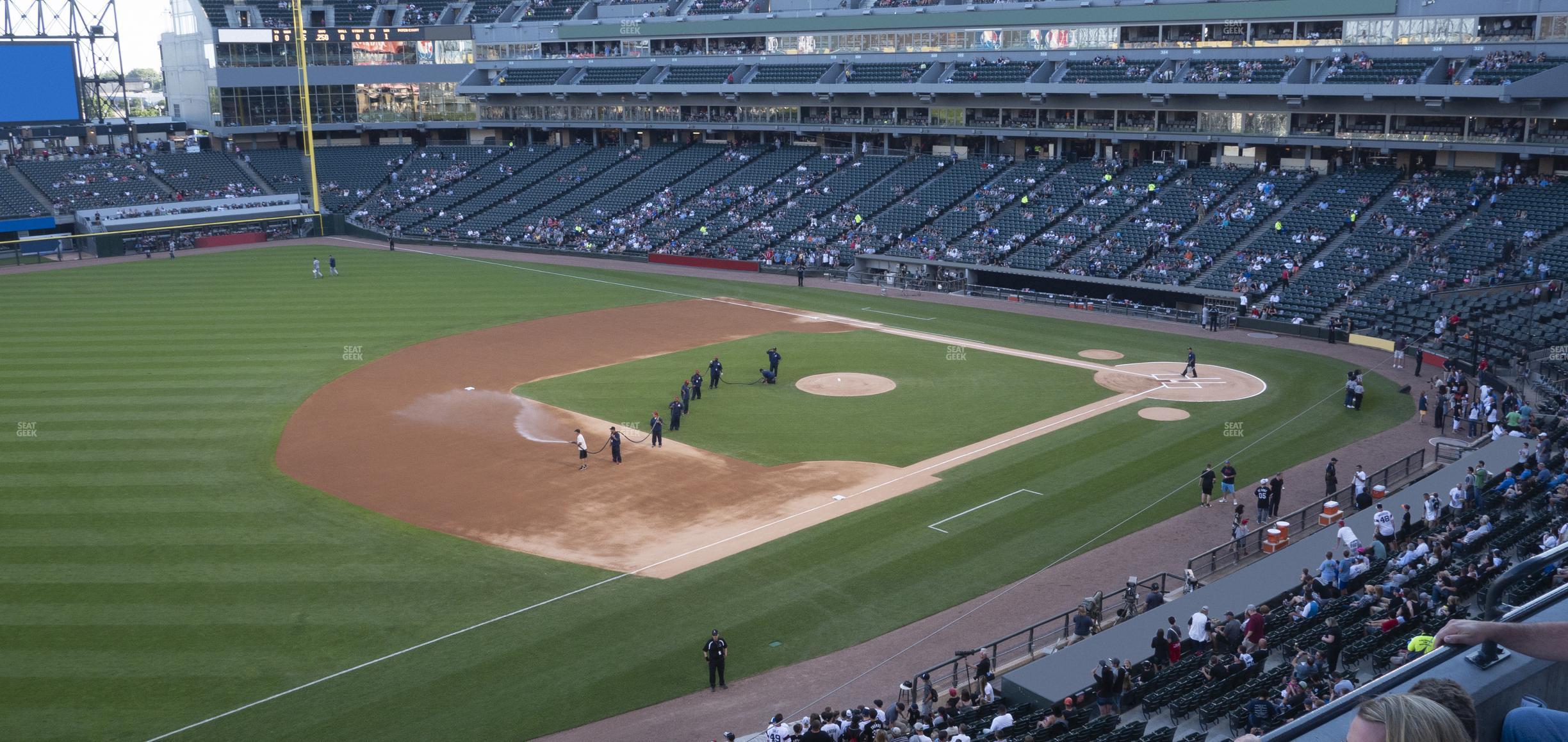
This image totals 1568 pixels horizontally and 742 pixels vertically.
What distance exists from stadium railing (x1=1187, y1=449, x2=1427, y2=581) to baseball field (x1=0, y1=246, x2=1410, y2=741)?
2584 mm

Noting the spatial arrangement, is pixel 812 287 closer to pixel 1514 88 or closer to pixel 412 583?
pixel 1514 88

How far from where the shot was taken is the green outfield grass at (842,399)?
1383 inches

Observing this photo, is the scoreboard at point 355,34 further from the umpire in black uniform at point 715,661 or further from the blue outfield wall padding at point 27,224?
the umpire in black uniform at point 715,661

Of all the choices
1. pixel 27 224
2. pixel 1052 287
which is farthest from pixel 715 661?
pixel 27 224

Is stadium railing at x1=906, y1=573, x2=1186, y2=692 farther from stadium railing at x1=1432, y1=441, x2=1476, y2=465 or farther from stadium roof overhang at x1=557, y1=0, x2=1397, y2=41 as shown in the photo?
stadium roof overhang at x1=557, y1=0, x2=1397, y2=41

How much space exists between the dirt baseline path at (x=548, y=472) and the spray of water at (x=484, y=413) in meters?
0.07

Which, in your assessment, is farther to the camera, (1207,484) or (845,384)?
(845,384)

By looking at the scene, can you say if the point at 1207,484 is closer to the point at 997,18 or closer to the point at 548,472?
the point at 548,472

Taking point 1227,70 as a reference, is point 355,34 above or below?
above

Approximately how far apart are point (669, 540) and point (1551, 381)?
87.1ft

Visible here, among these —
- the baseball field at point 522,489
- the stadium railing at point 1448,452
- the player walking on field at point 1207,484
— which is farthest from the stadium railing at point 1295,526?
the baseball field at point 522,489

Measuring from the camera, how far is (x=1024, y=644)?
72.3ft

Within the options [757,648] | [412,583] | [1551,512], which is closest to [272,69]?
[412,583]

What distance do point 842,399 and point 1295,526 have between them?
651 inches
